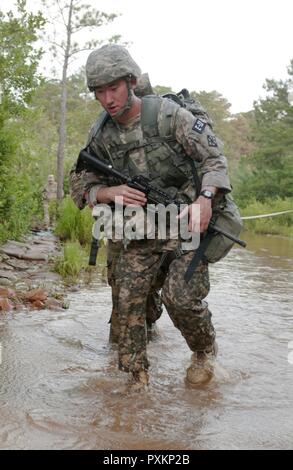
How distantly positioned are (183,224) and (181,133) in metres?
0.54

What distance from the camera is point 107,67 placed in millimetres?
3234

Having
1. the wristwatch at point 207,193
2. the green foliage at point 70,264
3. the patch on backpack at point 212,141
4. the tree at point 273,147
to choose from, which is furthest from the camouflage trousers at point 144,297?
the tree at point 273,147

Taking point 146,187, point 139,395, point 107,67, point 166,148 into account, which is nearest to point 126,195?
point 146,187

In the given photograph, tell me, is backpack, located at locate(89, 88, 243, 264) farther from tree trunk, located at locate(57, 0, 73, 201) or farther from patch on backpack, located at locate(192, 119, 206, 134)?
tree trunk, located at locate(57, 0, 73, 201)

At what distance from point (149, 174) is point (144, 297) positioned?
75cm

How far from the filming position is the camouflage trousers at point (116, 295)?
4.05 meters

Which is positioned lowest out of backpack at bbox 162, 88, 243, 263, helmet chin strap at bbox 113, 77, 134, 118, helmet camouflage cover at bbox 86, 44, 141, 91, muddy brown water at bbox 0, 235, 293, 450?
muddy brown water at bbox 0, 235, 293, 450

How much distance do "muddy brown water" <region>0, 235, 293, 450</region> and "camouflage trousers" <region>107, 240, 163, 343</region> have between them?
17 centimetres

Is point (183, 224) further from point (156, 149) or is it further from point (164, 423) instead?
point (164, 423)

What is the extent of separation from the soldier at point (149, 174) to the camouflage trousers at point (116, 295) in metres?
0.39

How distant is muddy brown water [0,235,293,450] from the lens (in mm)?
2844

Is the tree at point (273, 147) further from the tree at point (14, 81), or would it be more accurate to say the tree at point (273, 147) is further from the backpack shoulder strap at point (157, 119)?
the backpack shoulder strap at point (157, 119)

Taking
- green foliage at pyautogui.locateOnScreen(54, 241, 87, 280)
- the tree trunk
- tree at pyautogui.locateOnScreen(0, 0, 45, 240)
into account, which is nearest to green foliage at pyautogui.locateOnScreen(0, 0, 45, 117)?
tree at pyautogui.locateOnScreen(0, 0, 45, 240)
